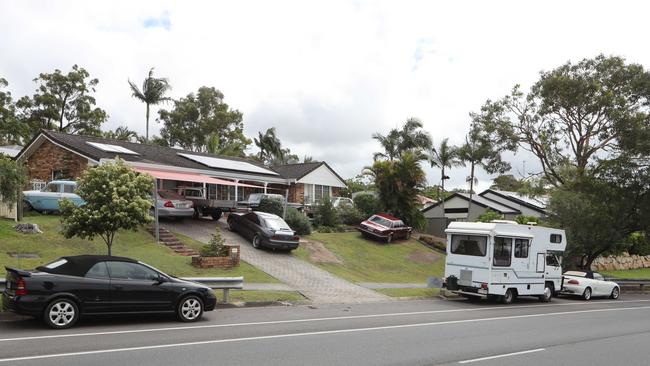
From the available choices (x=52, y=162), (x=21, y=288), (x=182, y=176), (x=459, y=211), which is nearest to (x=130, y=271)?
A: (x=21, y=288)

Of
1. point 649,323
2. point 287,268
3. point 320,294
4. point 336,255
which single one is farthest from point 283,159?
point 649,323

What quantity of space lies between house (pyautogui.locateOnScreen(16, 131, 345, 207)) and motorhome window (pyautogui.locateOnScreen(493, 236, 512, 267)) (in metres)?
14.1

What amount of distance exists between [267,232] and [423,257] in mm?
10420

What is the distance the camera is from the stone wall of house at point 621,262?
37844mm

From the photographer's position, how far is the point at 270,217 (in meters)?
25.4

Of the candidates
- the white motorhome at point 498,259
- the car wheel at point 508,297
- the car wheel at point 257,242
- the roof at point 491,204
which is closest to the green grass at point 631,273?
the roof at point 491,204

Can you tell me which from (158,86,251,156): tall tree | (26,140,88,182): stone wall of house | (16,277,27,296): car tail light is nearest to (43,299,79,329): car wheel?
(16,277,27,296): car tail light

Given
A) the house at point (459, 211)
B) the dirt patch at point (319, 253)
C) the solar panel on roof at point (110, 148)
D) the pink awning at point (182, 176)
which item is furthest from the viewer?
the house at point (459, 211)

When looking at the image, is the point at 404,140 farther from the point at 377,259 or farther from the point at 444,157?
the point at 377,259

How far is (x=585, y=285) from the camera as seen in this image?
23.2m

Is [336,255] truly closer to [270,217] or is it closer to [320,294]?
[270,217]

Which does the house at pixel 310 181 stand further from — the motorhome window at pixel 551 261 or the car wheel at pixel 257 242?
the motorhome window at pixel 551 261

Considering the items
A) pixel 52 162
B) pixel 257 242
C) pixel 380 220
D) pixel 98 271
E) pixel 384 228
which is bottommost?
pixel 257 242

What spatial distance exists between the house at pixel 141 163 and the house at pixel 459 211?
11613mm
